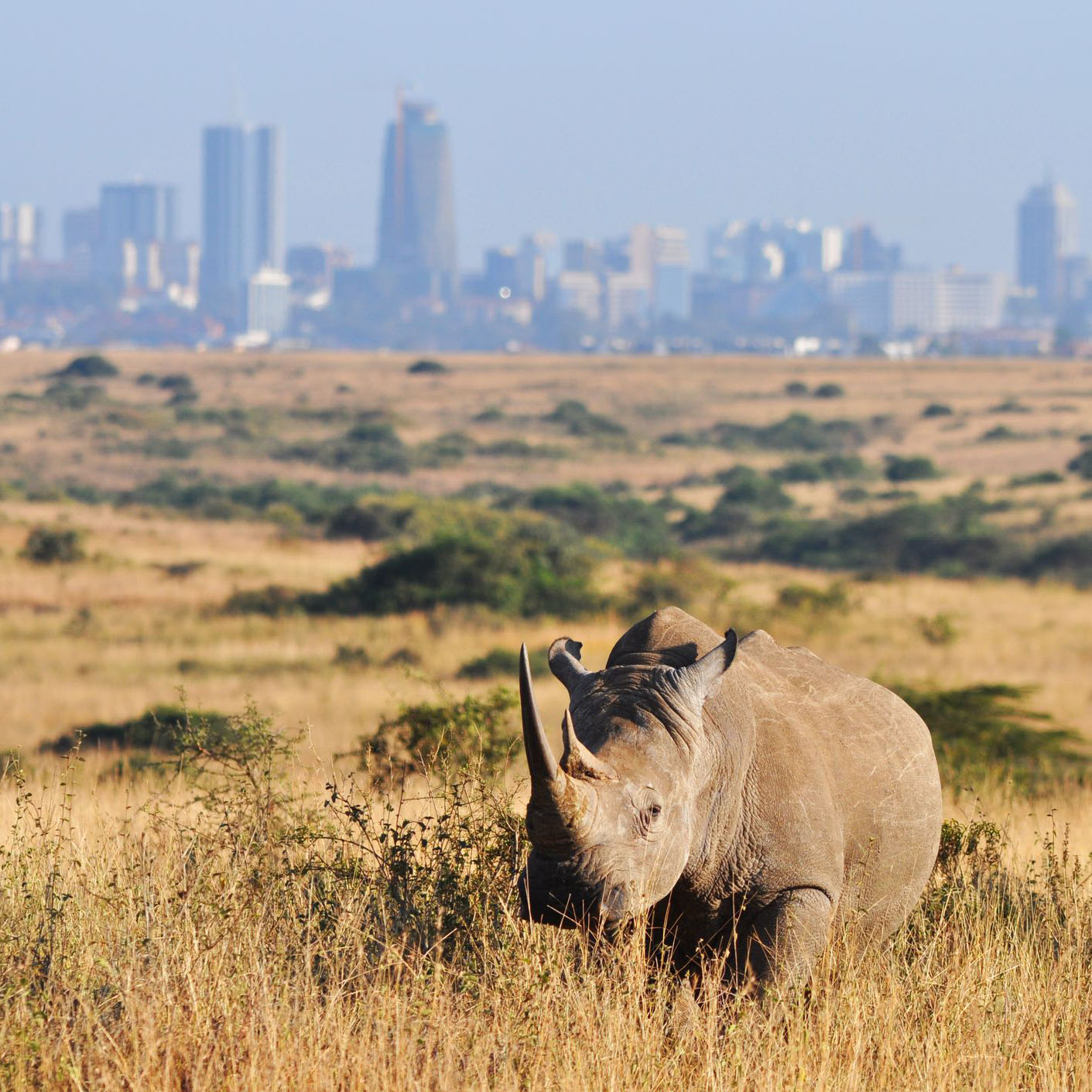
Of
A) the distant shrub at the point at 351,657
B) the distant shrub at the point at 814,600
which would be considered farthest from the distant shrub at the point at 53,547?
the distant shrub at the point at 814,600

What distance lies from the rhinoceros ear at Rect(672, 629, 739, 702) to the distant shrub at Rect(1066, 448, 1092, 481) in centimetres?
5127

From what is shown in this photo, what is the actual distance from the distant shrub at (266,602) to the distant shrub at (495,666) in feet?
14.6

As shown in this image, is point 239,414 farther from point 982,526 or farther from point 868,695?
point 868,695

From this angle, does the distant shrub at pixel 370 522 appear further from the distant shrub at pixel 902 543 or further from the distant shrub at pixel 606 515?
the distant shrub at pixel 902 543

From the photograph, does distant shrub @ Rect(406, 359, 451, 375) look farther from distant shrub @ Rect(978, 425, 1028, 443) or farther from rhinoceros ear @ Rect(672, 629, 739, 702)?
rhinoceros ear @ Rect(672, 629, 739, 702)

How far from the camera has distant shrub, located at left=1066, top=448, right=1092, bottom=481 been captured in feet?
181

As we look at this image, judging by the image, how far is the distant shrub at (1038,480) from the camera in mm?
54469

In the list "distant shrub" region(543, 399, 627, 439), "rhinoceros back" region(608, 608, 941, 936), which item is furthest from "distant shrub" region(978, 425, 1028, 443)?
"rhinoceros back" region(608, 608, 941, 936)

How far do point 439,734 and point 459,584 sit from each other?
1732 cm

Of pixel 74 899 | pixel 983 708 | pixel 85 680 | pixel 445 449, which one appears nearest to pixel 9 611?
pixel 85 680

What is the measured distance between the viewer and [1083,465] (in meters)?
57.9

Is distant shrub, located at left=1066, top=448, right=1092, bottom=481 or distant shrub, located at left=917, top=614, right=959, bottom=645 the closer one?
distant shrub, located at left=917, top=614, right=959, bottom=645

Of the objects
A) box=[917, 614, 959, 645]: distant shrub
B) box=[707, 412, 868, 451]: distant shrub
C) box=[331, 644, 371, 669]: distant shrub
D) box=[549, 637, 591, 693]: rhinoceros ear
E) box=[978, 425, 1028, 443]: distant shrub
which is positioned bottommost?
box=[331, 644, 371, 669]: distant shrub

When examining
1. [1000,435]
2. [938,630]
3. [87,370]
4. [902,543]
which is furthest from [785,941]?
[87,370]
